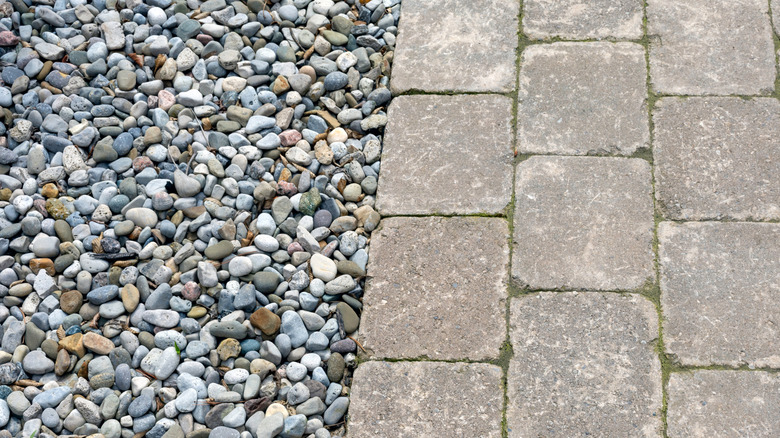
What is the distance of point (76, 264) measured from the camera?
2303mm

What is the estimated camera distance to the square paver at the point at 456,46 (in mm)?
2674

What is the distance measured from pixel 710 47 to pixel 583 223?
0.86 m

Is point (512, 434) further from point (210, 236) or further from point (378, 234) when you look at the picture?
point (210, 236)

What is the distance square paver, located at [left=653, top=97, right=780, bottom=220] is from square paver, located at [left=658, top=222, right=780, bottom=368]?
7 cm

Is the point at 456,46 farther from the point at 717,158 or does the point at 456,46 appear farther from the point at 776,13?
the point at 776,13

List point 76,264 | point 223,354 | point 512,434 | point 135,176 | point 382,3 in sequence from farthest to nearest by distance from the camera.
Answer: point 382,3
point 135,176
point 76,264
point 223,354
point 512,434

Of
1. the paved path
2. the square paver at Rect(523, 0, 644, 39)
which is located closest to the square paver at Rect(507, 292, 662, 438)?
the paved path

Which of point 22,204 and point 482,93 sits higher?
point 482,93

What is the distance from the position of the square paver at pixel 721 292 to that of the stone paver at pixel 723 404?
0.14 feet

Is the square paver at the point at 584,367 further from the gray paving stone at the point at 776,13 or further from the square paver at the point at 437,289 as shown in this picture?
the gray paving stone at the point at 776,13

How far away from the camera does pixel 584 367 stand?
207cm

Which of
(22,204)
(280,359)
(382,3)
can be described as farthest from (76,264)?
(382,3)

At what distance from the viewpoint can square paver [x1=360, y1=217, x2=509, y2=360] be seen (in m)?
2.15

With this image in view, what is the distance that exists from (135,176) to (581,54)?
1528 millimetres
